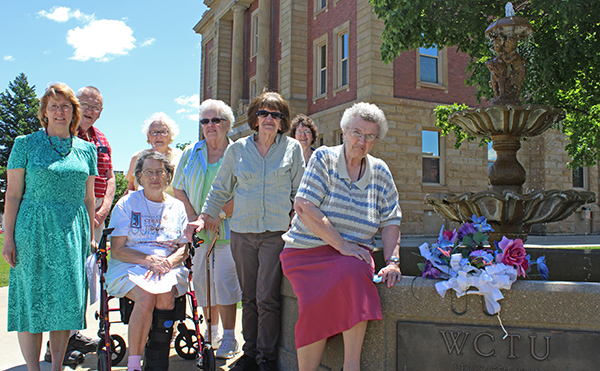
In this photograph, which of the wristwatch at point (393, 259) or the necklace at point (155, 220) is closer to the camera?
the wristwatch at point (393, 259)

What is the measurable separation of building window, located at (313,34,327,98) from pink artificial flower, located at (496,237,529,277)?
2152 cm

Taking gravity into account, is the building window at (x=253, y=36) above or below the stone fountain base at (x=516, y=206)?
above

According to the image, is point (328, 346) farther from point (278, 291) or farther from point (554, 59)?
point (554, 59)

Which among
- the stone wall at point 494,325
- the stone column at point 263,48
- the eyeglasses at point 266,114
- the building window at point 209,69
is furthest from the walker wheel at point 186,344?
the building window at point 209,69

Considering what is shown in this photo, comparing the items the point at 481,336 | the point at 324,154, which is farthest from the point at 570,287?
the point at 324,154

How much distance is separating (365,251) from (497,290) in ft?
2.79

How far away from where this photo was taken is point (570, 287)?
9.84 ft

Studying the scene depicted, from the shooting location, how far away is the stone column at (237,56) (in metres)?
32.1

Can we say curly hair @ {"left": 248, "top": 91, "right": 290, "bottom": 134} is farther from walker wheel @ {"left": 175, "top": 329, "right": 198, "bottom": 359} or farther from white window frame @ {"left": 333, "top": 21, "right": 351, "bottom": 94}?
white window frame @ {"left": 333, "top": 21, "right": 351, "bottom": 94}

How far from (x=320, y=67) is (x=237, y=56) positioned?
966 cm

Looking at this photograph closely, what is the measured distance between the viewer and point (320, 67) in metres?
24.7

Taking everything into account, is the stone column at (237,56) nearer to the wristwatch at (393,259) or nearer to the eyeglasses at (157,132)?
the eyeglasses at (157,132)

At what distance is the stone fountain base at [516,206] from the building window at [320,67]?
1864 cm

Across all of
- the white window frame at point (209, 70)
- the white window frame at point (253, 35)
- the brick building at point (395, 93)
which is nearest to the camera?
the brick building at point (395, 93)
